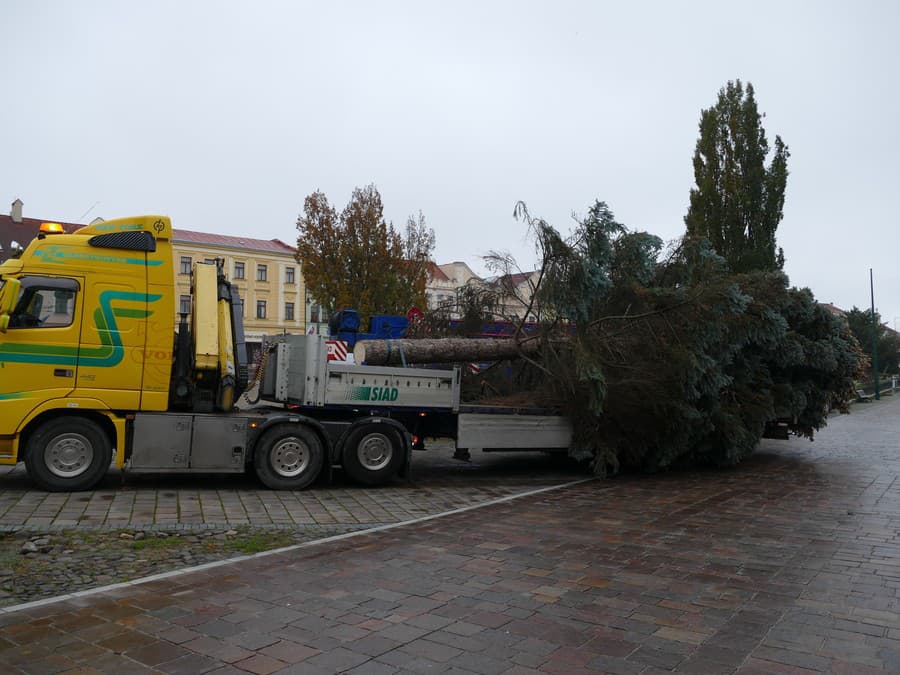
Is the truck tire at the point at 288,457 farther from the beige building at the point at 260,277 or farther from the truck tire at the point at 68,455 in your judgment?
the beige building at the point at 260,277

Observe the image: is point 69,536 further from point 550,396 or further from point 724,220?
point 724,220

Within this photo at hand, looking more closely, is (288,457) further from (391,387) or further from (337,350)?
(337,350)

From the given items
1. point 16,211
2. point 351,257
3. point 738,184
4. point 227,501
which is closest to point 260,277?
point 16,211

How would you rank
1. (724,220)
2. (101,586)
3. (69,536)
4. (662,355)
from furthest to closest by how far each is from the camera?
(724,220) < (662,355) < (69,536) < (101,586)

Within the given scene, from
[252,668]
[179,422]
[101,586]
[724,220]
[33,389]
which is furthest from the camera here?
[724,220]

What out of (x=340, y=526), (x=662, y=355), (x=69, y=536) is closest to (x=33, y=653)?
(x=69, y=536)

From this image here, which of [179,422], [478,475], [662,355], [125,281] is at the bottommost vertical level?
[478,475]

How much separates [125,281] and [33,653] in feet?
19.4

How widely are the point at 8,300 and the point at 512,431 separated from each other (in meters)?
6.98

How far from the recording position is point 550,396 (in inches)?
465

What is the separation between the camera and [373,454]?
10.1 m

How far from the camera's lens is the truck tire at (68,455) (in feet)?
28.3

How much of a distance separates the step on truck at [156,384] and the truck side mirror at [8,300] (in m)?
0.02

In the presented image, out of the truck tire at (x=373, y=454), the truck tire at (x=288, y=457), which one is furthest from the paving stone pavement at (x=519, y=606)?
the truck tire at (x=288, y=457)
